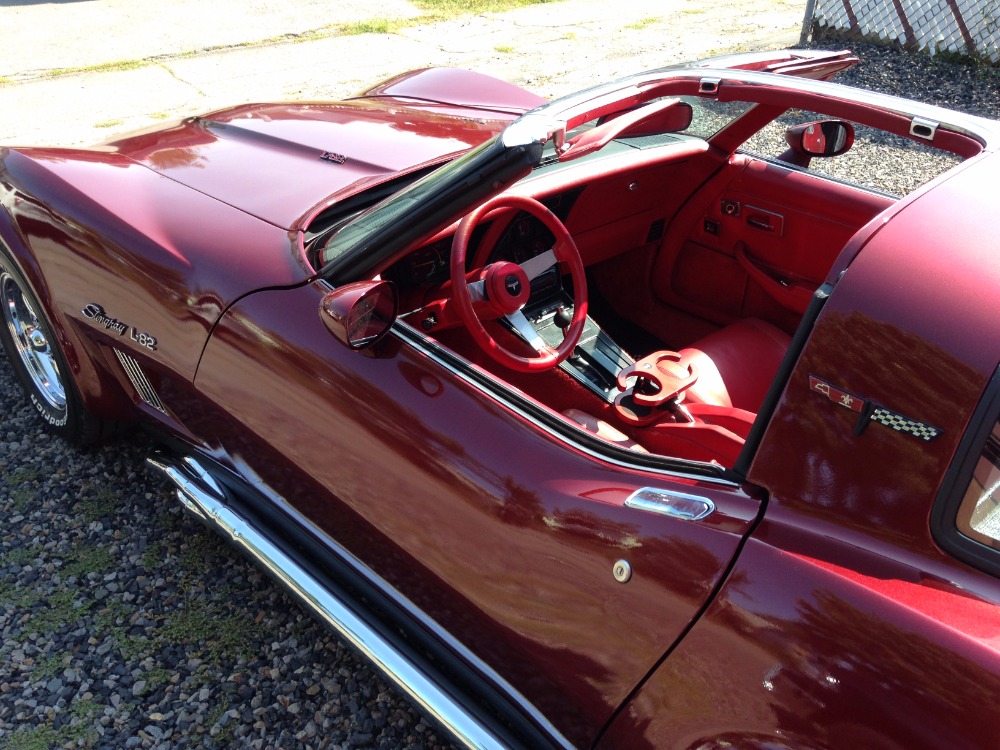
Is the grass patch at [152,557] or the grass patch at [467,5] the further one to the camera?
the grass patch at [467,5]

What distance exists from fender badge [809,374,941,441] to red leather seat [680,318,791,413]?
949 mm

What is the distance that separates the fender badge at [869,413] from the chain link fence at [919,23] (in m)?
7.86

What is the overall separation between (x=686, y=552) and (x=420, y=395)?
749 millimetres

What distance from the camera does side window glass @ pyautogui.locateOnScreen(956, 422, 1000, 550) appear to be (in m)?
1.52

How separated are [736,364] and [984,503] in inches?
51.7

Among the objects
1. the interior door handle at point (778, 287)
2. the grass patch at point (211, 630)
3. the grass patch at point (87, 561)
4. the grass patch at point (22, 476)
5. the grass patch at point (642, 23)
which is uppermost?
the interior door handle at point (778, 287)

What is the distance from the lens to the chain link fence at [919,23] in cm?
796

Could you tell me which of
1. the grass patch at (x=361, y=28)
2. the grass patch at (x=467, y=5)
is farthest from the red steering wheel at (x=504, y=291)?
the grass patch at (x=467, y=5)

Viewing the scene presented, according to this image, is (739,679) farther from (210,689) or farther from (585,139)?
(210,689)

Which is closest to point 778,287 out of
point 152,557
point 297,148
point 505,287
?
point 505,287

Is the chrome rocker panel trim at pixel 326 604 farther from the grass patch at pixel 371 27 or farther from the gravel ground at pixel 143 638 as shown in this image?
the grass patch at pixel 371 27

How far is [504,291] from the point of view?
94.3 inches

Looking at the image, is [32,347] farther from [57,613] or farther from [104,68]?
[104,68]

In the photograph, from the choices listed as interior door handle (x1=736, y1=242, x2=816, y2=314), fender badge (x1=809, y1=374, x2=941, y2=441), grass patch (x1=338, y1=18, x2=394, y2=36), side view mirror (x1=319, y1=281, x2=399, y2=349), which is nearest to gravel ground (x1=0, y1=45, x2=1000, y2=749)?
side view mirror (x1=319, y1=281, x2=399, y2=349)
